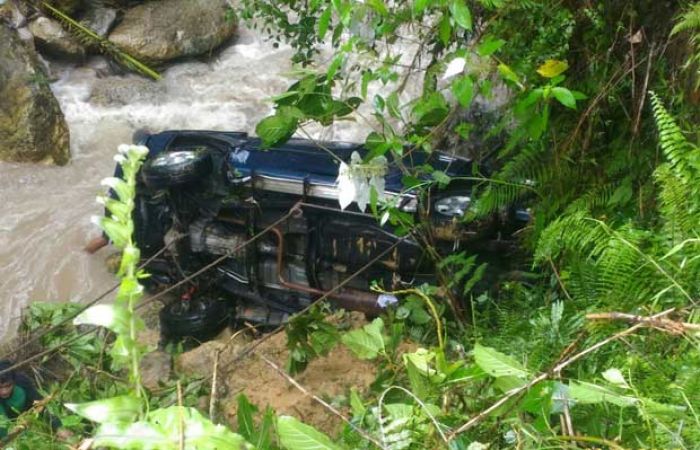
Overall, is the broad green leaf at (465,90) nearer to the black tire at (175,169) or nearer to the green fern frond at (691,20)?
the green fern frond at (691,20)

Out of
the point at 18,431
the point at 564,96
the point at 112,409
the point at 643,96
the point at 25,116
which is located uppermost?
the point at 112,409

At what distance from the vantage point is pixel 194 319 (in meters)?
6.24

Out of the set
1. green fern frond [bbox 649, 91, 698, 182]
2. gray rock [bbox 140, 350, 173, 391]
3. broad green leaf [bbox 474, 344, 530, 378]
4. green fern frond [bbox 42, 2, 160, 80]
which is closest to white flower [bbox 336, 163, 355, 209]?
green fern frond [bbox 649, 91, 698, 182]

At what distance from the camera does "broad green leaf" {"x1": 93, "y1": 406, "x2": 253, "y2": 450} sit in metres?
0.92

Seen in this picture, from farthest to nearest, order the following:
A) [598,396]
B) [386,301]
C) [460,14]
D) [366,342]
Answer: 1. [386,301]
2. [460,14]
3. [366,342]
4. [598,396]

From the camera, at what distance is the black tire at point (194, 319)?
6234 millimetres

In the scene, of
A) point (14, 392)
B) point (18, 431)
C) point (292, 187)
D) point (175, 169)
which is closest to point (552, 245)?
point (18, 431)

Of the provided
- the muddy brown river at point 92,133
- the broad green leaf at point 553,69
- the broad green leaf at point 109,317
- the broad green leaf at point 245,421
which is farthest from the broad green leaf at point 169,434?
the muddy brown river at point 92,133

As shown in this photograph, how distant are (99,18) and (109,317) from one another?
1320 centimetres

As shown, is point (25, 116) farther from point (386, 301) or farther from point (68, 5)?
point (386, 301)

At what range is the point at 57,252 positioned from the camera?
915 centimetres

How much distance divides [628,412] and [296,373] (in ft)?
8.11

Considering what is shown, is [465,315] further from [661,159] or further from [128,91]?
[128,91]

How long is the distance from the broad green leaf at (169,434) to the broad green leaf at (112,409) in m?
0.01
